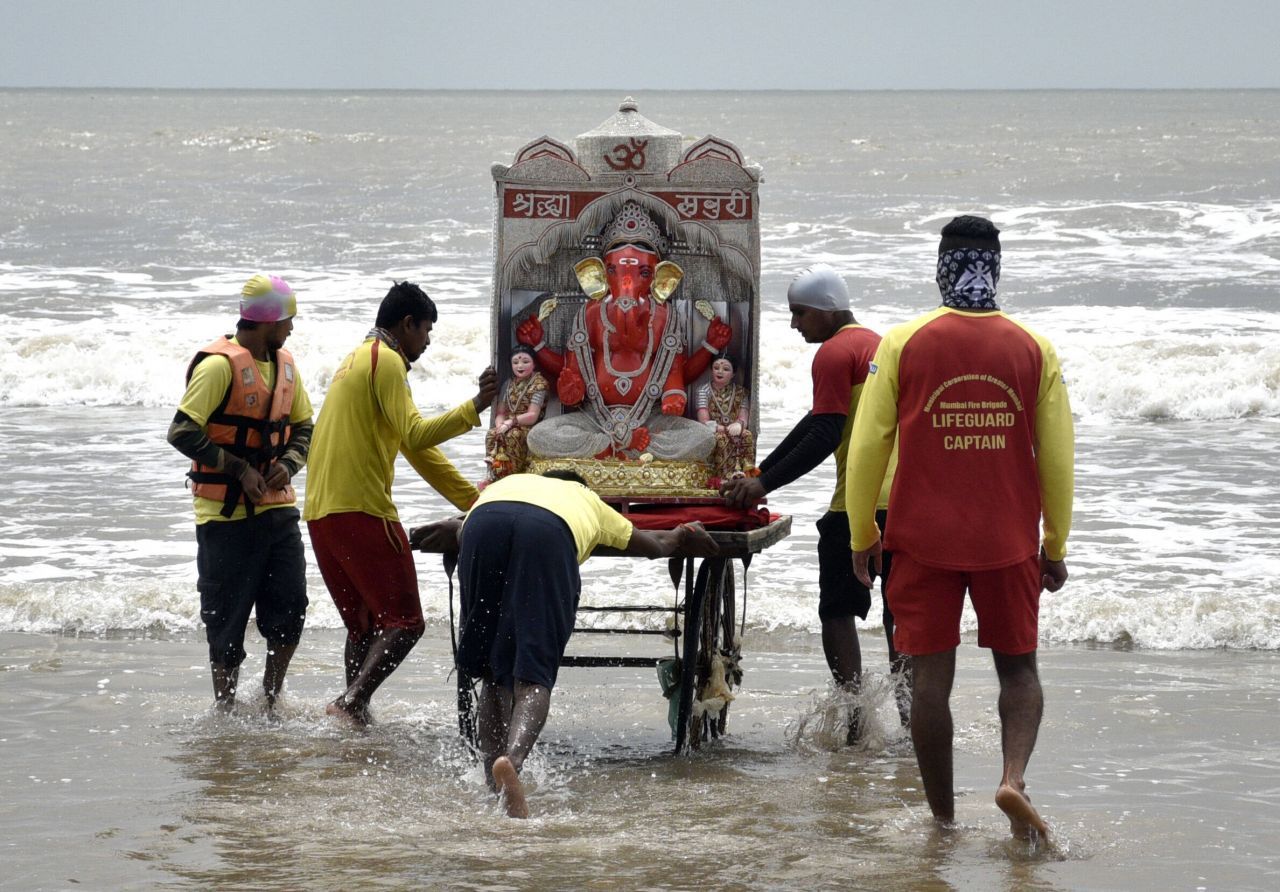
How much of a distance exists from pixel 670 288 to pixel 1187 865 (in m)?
2.85

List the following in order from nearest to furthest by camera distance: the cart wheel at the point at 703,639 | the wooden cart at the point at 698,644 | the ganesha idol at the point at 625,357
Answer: the wooden cart at the point at 698,644, the cart wheel at the point at 703,639, the ganesha idol at the point at 625,357

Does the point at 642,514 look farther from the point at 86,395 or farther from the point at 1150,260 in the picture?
the point at 1150,260

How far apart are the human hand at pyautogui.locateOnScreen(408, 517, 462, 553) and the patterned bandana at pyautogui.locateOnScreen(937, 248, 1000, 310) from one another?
6.00ft

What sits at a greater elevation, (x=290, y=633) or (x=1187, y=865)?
(x=290, y=633)

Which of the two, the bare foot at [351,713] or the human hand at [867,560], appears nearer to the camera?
the human hand at [867,560]


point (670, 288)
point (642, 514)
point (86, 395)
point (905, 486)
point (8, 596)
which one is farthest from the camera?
point (86, 395)

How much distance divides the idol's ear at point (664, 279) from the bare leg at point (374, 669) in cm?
158

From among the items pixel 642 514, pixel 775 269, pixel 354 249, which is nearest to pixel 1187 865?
pixel 642 514

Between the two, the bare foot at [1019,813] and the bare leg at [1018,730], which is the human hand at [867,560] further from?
the bare foot at [1019,813]

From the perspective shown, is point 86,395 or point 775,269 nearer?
point 86,395

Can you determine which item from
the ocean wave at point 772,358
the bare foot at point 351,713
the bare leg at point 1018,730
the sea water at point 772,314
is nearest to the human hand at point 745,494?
the bare leg at point 1018,730

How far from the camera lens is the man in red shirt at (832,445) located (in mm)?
5891

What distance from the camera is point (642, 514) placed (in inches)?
228

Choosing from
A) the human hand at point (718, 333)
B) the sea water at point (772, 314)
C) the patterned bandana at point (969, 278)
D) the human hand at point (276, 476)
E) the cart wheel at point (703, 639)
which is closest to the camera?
the patterned bandana at point (969, 278)
